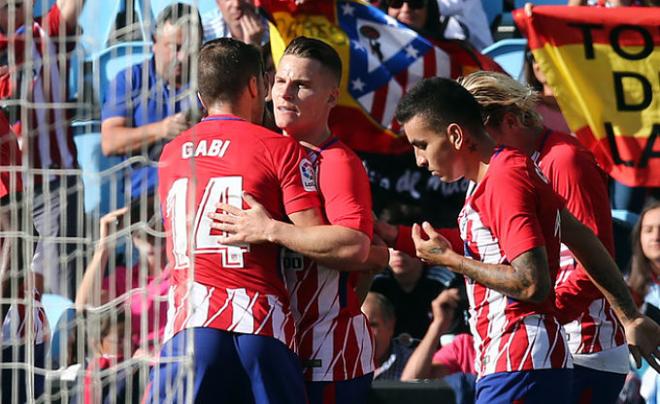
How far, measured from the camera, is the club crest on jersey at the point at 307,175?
458cm

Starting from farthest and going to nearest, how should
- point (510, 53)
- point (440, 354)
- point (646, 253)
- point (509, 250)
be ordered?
point (510, 53)
point (440, 354)
point (646, 253)
point (509, 250)

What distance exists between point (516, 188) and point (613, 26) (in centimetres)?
346

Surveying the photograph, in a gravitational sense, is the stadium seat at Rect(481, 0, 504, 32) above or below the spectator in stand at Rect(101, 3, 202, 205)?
above

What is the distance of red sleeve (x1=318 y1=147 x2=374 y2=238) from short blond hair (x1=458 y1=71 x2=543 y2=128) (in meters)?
0.56

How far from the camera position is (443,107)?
15.4 feet

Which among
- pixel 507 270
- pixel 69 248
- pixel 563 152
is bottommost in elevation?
pixel 69 248

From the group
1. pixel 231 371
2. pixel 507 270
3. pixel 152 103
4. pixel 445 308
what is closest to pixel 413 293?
pixel 445 308

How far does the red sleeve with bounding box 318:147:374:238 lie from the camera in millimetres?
4605

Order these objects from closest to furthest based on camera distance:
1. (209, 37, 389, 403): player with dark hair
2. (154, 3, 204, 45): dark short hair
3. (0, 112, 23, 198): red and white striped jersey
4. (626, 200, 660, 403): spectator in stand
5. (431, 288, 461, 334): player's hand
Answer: (154, 3, 204, 45): dark short hair, (209, 37, 389, 403): player with dark hair, (0, 112, 23, 198): red and white striped jersey, (626, 200, 660, 403): spectator in stand, (431, 288, 461, 334): player's hand

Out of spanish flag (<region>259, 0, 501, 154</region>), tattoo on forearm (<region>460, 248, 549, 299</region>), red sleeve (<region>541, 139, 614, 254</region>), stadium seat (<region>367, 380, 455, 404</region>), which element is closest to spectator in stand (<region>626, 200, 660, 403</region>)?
stadium seat (<region>367, 380, 455, 404</region>)

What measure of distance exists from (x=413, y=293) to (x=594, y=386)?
2.41 meters

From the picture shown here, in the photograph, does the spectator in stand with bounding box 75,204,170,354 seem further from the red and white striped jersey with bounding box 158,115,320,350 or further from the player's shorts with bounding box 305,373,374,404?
the player's shorts with bounding box 305,373,374,404

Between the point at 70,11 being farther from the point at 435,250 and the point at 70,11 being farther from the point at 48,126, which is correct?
the point at 435,250

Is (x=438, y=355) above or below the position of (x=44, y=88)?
below
